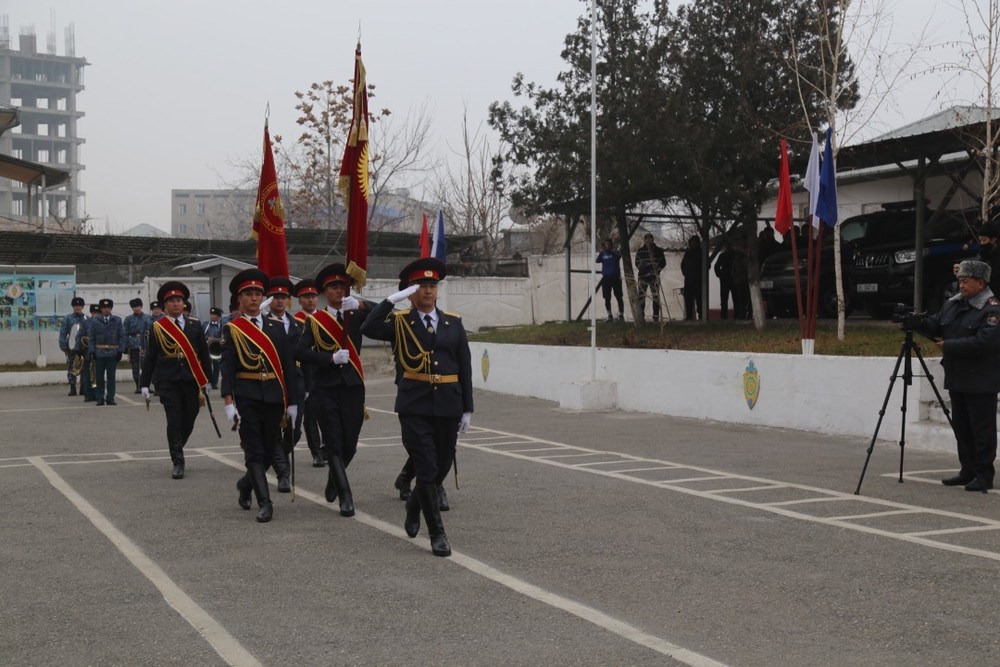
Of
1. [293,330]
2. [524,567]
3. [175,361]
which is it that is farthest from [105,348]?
[524,567]

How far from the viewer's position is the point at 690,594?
6516 mm

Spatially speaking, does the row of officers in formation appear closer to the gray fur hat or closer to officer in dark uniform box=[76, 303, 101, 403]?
the gray fur hat

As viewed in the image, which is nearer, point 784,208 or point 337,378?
point 337,378

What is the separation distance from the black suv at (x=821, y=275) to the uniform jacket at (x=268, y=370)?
14080 millimetres

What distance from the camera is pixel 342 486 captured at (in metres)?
9.25

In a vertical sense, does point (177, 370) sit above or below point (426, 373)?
below

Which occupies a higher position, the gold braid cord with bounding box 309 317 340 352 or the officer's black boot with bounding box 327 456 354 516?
the gold braid cord with bounding box 309 317 340 352

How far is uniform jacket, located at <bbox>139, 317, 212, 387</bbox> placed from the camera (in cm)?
1188

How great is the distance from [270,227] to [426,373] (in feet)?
15.0

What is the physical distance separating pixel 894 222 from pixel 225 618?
→ 18.0 m

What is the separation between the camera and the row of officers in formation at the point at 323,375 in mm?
8094

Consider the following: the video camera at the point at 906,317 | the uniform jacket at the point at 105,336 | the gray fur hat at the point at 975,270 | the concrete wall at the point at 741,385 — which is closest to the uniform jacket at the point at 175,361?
Result: the video camera at the point at 906,317

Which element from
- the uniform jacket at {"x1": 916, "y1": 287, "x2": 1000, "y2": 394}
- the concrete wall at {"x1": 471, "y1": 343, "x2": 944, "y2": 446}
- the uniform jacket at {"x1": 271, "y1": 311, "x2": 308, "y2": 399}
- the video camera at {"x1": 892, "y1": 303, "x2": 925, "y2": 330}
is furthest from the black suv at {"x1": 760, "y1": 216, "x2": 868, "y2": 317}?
the uniform jacket at {"x1": 271, "y1": 311, "x2": 308, "y2": 399}

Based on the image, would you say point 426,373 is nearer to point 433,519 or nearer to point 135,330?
point 433,519
